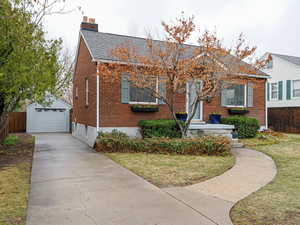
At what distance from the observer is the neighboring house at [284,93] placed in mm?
16781

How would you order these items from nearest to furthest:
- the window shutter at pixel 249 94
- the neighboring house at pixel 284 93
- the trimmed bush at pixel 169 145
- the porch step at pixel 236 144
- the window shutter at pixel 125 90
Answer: the trimmed bush at pixel 169 145 < the porch step at pixel 236 144 < the window shutter at pixel 125 90 < the window shutter at pixel 249 94 < the neighboring house at pixel 284 93

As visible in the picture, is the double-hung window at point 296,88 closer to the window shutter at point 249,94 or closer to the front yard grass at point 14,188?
the window shutter at point 249,94

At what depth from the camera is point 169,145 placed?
8914 millimetres

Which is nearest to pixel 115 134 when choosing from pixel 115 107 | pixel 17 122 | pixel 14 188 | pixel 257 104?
pixel 115 107

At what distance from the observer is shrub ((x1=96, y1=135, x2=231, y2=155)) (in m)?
8.73

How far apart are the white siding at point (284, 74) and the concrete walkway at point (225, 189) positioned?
13.5 metres

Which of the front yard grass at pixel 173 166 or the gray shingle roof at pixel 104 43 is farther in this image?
the gray shingle roof at pixel 104 43

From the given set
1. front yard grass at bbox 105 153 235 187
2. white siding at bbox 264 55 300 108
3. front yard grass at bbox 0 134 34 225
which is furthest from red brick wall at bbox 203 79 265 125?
front yard grass at bbox 0 134 34 225

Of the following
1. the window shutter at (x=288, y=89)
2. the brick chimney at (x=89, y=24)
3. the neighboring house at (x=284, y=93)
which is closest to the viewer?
the brick chimney at (x=89, y=24)

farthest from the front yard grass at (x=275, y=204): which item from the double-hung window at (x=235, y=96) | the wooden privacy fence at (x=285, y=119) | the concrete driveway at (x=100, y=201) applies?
the wooden privacy fence at (x=285, y=119)

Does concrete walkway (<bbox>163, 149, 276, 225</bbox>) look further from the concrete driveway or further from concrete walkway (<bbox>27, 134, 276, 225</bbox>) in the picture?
the concrete driveway

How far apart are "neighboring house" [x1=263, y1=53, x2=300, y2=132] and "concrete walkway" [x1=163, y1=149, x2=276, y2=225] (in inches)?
438

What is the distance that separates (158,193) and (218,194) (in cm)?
→ 113

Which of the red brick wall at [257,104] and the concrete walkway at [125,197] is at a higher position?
the red brick wall at [257,104]
